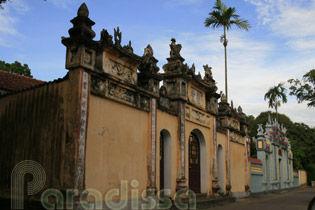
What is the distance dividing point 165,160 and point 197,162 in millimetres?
2956

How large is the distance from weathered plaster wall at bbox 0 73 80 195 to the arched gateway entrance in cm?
703

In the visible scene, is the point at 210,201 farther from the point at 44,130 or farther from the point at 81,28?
the point at 81,28

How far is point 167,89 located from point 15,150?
6066mm

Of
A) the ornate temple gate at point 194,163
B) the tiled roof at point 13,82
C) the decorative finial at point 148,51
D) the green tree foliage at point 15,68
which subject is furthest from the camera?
the green tree foliage at point 15,68

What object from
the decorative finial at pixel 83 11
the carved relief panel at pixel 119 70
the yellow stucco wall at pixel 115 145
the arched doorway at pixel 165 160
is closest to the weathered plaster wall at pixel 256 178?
the arched doorway at pixel 165 160

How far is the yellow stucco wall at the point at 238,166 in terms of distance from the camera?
18188mm

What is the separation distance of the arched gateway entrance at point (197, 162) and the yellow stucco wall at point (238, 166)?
4242mm

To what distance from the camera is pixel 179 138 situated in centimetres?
1222

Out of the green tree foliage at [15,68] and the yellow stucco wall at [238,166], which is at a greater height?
the green tree foliage at [15,68]

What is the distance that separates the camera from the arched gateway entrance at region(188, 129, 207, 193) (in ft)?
45.3

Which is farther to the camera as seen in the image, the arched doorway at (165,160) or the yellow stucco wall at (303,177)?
the yellow stucco wall at (303,177)

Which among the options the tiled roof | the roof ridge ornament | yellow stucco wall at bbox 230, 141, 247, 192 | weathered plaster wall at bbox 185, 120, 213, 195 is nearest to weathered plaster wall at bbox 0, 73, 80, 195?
the roof ridge ornament

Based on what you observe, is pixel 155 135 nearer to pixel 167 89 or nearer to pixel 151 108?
pixel 151 108

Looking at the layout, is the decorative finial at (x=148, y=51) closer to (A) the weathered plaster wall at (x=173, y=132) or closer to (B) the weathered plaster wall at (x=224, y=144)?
(A) the weathered plaster wall at (x=173, y=132)
